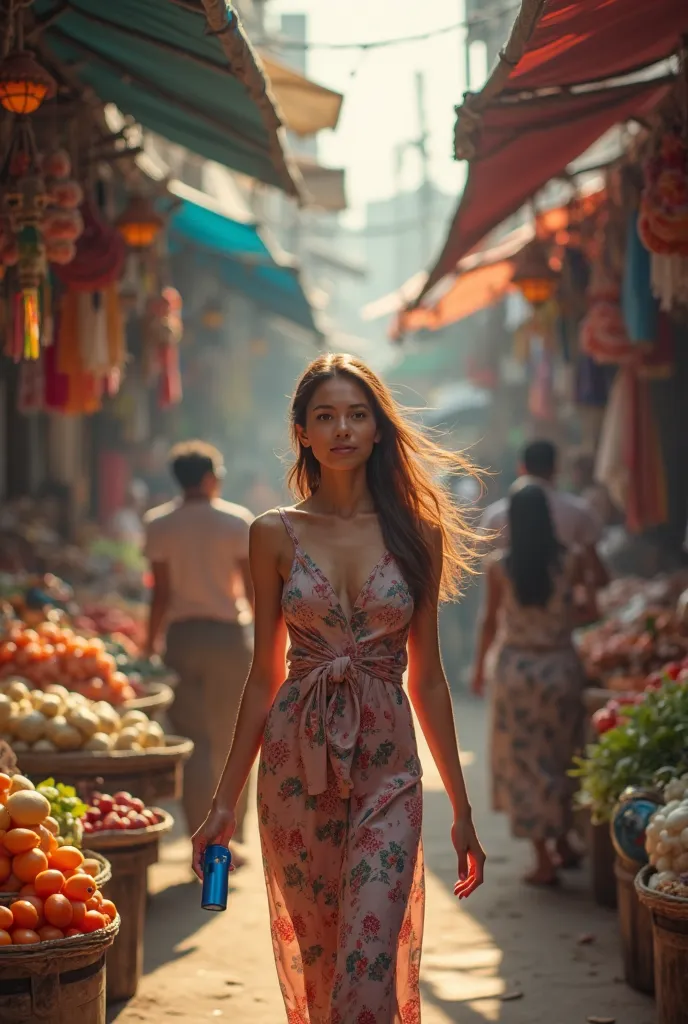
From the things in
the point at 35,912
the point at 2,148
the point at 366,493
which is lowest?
the point at 35,912

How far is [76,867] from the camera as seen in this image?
4.42m

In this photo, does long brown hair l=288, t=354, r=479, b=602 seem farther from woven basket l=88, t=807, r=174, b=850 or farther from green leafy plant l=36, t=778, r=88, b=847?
woven basket l=88, t=807, r=174, b=850

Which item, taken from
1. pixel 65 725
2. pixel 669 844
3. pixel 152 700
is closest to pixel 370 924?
pixel 669 844

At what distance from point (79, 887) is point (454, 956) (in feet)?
7.59

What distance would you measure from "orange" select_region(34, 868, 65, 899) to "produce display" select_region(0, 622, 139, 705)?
2.89m

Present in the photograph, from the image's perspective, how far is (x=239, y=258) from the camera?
1534 cm

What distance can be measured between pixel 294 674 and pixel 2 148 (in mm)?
3138

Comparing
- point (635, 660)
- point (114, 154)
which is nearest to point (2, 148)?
point (114, 154)

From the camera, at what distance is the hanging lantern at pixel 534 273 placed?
1040 cm

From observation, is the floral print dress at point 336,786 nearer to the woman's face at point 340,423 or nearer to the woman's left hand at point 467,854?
the woman's left hand at point 467,854

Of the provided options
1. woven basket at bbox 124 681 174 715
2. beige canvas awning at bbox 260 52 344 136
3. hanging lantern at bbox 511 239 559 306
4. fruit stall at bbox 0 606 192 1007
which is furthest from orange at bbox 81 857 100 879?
hanging lantern at bbox 511 239 559 306

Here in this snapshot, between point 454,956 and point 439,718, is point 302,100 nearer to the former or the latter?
point 454,956

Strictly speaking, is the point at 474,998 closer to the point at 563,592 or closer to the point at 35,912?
the point at 35,912

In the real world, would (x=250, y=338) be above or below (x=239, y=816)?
above
